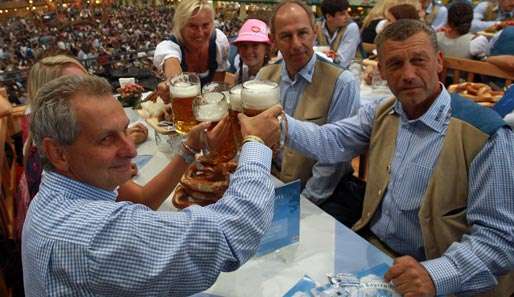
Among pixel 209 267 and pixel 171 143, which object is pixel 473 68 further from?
pixel 209 267

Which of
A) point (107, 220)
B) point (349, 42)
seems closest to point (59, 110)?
point (107, 220)

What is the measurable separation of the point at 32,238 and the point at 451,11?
14.3 feet

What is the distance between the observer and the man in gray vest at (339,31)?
4.82m

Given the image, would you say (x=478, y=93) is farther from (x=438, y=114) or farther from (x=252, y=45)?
(x=438, y=114)

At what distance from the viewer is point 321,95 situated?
2.04 meters

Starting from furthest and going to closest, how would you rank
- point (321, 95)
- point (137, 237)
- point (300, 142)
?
point (321, 95) → point (300, 142) → point (137, 237)

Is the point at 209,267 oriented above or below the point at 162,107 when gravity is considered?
above

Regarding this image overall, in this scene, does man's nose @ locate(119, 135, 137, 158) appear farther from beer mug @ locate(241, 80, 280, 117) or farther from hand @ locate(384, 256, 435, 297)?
hand @ locate(384, 256, 435, 297)

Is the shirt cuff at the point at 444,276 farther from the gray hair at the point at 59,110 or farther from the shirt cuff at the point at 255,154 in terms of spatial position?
the gray hair at the point at 59,110

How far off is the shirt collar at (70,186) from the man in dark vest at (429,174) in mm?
757

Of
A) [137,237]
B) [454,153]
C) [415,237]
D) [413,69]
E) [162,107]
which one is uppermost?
[413,69]

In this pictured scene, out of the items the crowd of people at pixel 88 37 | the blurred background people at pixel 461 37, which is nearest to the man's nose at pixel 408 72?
the crowd of people at pixel 88 37

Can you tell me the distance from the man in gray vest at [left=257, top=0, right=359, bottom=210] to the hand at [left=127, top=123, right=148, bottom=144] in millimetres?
763

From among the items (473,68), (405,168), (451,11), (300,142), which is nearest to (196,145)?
(300,142)
